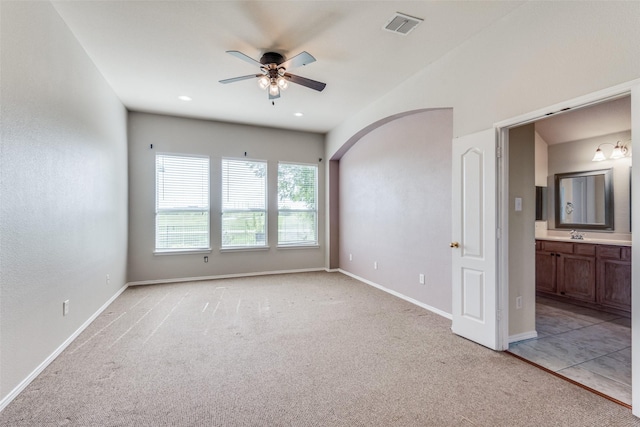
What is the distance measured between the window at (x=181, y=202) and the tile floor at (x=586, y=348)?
16.8 feet

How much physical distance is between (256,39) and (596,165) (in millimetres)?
5037

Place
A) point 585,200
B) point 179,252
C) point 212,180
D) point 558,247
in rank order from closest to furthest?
1. point 558,247
2. point 585,200
3. point 179,252
4. point 212,180

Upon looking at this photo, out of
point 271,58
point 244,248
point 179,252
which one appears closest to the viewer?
point 271,58

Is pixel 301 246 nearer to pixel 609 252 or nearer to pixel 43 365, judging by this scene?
pixel 43 365

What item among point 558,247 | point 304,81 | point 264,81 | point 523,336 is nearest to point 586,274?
point 558,247

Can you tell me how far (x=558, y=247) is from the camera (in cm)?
430

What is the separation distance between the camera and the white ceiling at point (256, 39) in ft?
8.23

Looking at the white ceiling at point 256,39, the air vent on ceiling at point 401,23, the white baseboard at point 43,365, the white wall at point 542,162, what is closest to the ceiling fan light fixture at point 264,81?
the white ceiling at point 256,39

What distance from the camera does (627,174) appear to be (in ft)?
12.9

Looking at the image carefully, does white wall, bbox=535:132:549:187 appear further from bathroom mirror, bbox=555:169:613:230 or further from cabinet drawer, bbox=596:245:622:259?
cabinet drawer, bbox=596:245:622:259

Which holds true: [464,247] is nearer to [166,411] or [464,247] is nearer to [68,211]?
[166,411]

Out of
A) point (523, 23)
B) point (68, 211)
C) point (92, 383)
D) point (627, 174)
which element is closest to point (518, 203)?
point (523, 23)

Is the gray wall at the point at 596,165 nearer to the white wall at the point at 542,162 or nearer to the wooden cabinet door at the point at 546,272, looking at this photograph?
the white wall at the point at 542,162

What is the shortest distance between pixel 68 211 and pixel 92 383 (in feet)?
5.34
